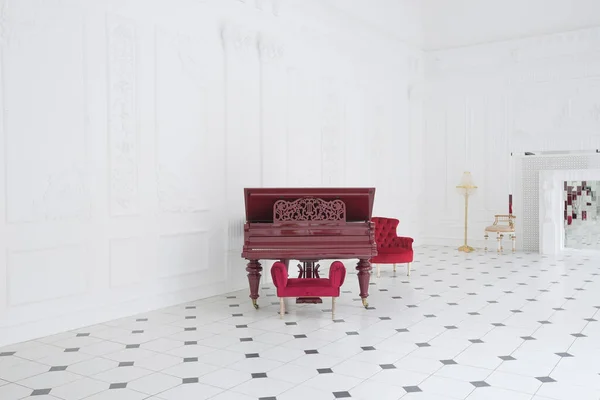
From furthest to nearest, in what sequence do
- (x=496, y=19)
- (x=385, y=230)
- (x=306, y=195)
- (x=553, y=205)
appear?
1. (x=496, y=19)
2. (x=553, y=205)
3. (x=385, y=230)
4. (x=306, y=195)

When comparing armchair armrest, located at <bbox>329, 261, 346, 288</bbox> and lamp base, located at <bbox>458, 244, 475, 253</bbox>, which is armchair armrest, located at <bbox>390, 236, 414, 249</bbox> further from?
armchair armrest, located at <bbox>329, 261, 346, 288</bbox>

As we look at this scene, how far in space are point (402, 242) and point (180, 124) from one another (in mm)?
3941

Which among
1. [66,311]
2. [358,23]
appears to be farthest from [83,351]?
[358,23]

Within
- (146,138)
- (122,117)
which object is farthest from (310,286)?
(122,117)

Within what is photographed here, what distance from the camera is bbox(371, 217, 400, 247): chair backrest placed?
8898 mm

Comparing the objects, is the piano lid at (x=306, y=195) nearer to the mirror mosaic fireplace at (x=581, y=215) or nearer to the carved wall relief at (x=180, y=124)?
the carved wall relief at (x=180, y=124)

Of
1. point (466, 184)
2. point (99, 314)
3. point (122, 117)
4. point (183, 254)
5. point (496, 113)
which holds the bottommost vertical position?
point (99, 314)

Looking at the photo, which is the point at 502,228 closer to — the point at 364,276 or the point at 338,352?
the point at 364,276

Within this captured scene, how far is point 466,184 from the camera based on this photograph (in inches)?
461

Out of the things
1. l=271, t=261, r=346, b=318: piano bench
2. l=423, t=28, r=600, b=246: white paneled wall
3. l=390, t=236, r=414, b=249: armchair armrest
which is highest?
l=423, t=28, r=600, b=246: white paneled wall

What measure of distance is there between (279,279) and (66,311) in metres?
2.06

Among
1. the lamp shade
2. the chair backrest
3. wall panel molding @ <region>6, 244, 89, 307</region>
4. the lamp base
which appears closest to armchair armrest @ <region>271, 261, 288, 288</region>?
wall panel molding @ <region>6, 244, 89, 307</region>

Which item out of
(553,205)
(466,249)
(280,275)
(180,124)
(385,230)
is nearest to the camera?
(280,275)

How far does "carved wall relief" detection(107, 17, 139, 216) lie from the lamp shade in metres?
7.36
